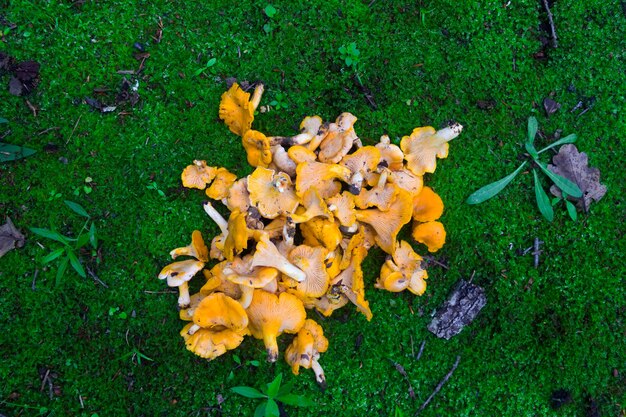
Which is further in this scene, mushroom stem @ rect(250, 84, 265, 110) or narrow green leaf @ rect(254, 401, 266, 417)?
mushroom stem @ rect(250, 84, 265, 110)

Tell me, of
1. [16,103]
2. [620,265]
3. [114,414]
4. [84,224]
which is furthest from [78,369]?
[620,265]

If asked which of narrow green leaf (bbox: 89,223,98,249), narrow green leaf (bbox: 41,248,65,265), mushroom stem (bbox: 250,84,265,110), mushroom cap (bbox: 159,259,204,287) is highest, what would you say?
mushroom stem (bbox: 250,84,265,110)

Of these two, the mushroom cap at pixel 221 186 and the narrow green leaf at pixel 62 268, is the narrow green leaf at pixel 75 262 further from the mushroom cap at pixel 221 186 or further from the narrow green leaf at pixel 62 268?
the mushroom cap at pixel 221 186

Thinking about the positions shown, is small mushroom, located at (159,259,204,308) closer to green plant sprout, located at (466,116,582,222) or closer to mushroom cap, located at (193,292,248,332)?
mushroom cap, located at (193,292,248,332)

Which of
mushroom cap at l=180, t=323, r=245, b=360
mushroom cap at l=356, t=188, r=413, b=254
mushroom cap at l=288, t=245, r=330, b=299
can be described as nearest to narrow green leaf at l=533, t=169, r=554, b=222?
mushroom cap at l=356, t=188, r=413, b=254

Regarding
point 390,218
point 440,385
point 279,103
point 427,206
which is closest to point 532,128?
point 427,206

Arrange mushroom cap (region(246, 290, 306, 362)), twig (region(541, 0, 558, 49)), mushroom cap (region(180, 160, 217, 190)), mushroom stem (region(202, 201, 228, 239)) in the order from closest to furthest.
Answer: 1. mushroom cap (region(246, 290, 306, 362))
2. mushroom stem (region(202, 201, 228, 239))
3. mushroom cap (region(180, 160, 217, 190))
4. twig (region(541, 0, 558, 49))

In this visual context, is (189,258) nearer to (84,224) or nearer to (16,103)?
(84,224)

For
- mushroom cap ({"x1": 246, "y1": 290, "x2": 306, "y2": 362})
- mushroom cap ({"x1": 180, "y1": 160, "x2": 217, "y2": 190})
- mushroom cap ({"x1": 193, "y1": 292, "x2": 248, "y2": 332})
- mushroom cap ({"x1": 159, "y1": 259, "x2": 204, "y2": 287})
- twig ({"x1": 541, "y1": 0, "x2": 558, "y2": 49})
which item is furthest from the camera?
twig ({"x1": 541, "y1": 0, "x2": 558, "y2": 49})

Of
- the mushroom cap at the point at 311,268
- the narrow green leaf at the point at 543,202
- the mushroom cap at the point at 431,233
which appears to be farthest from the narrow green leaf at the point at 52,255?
the narrow green leaf at the point at 543,202
